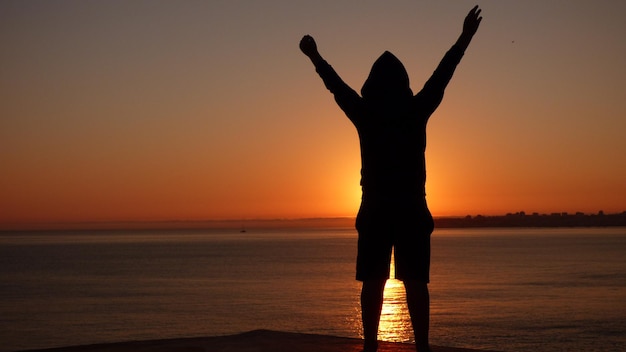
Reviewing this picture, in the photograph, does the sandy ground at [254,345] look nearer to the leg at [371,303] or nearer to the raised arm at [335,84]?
the leg at [371,303]

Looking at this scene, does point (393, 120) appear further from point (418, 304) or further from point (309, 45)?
point (418, 304)

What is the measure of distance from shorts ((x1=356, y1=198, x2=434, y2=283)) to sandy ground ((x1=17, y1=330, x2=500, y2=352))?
1.27 meters

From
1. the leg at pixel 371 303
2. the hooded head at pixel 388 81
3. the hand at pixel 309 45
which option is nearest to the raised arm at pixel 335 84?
the hand at pixel 309 45

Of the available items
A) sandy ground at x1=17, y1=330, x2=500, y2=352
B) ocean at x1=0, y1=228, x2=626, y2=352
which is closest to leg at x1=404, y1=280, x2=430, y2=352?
sandy ground at x1=17, y1=330, x2=500, y2=352

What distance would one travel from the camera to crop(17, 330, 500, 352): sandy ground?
23.7 feet

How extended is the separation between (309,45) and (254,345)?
280 centimetres

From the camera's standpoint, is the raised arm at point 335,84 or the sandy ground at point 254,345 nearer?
the raised arm at point 335,84

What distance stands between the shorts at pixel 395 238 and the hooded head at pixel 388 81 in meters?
0.75

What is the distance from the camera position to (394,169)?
19.5 feet

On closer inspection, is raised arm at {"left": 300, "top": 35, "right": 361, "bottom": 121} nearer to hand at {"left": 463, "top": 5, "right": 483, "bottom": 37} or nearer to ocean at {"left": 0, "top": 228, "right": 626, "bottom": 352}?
hand at {"left": 463, "top": 5, "right": 483, "bottom": 37}

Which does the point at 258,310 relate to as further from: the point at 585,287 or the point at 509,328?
the point at 585,287

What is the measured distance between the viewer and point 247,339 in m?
7.78

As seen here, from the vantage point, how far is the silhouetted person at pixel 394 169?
593 cm

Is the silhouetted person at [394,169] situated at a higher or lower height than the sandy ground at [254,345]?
higher
